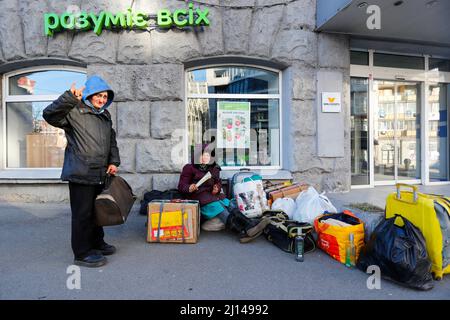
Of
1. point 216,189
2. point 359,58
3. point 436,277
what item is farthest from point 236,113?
point 436,277

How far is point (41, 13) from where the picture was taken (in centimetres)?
586

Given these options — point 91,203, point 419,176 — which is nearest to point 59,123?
point 91,203

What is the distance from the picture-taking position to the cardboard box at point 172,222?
3.88 m

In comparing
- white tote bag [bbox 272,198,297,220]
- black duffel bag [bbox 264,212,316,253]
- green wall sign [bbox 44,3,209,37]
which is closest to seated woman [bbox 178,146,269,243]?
black duffel bag [bbox 264,212,316,253]

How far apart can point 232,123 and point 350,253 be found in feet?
12.5

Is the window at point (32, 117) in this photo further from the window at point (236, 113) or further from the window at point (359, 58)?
the window at point (359, 58)

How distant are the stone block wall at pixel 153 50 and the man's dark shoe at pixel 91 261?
8.59ft

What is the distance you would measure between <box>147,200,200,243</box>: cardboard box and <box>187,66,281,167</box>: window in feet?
8.23

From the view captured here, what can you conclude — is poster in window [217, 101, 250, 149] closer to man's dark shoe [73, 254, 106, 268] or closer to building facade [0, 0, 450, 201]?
building facade [0, 0, 450, 201]

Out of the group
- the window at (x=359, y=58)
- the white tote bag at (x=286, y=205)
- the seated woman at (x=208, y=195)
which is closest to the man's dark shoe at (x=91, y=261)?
the seated woman at (x=208, y=195)

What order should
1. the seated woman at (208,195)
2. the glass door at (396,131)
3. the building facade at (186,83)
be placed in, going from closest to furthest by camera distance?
the seated woman at (208,195) < the building facade at (186,83) < the glass door at (396,131)

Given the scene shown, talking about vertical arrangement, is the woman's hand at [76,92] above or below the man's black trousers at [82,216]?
above
